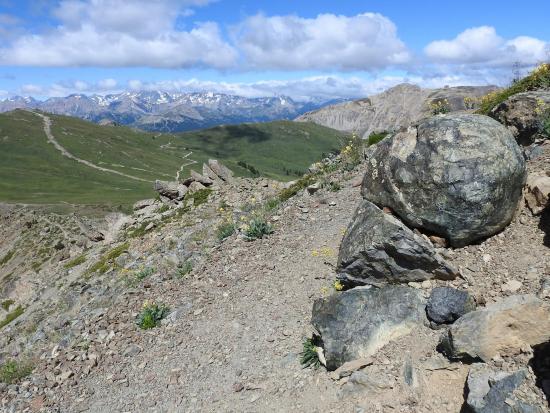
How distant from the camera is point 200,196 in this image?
32625mm

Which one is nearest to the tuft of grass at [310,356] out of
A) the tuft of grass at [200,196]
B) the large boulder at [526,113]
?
the large boulder at [526,113]

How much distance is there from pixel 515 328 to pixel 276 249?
8758mm

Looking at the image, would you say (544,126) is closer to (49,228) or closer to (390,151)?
(390,151)

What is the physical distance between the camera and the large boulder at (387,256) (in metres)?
10.7

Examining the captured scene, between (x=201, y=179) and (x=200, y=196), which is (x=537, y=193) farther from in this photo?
(x=201, y=179)

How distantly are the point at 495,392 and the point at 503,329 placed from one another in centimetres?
128

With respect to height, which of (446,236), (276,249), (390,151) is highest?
(390,151)

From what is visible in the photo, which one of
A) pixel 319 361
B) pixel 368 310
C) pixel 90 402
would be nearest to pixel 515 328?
pixel 368 310

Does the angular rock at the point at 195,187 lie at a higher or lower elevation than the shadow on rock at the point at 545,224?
lower

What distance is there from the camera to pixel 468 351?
8.55m

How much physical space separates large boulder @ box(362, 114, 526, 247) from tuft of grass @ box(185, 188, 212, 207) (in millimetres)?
21207

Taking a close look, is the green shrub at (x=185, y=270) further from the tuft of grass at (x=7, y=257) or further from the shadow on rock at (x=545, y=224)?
the tuft of grass at (x=7, y=257)

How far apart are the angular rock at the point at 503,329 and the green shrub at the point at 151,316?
29.3 ft

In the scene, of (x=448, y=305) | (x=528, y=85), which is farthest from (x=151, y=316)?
(x=528, y=85)
